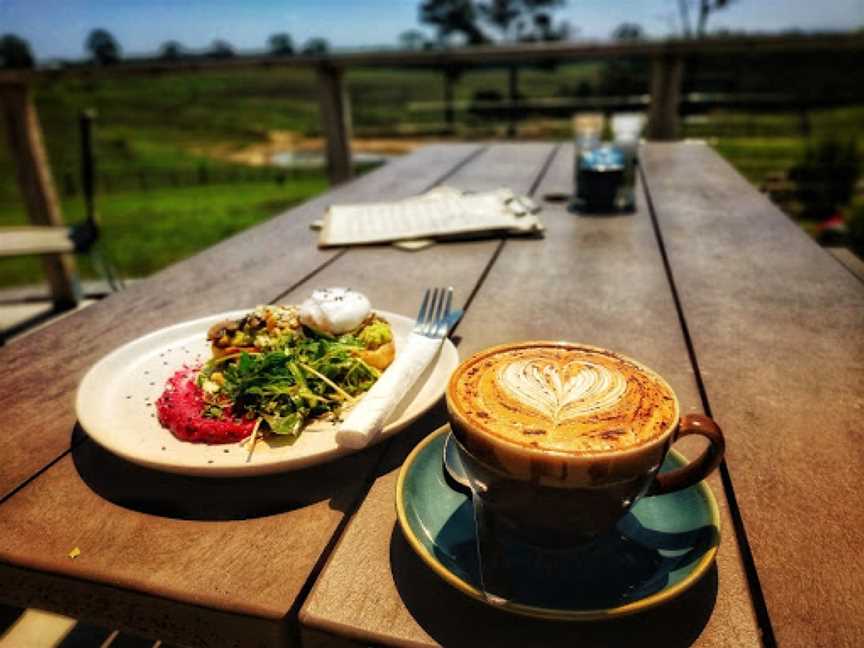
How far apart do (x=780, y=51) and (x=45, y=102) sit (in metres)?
60.8

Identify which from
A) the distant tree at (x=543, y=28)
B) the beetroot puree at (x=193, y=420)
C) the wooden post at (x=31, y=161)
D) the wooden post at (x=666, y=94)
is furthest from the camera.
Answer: the distant tree at (x=543, y=28)

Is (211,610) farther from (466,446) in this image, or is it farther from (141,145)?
(141,145)

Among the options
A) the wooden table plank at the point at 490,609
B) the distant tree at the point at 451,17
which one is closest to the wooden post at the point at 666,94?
the wooden table plank at the point at 490,609

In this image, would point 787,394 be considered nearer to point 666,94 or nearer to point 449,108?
point 666,94

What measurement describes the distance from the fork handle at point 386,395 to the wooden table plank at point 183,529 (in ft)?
0.27

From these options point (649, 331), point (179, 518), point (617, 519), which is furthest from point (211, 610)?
point (649, 331)

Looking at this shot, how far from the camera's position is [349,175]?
4543 millimetres

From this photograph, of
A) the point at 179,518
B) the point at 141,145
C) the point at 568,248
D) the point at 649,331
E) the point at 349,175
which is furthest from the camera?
the point at 141,145

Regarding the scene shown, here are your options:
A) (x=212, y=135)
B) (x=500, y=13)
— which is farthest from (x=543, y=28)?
(x=212, y=135)

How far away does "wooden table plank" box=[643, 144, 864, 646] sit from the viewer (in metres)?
0.62

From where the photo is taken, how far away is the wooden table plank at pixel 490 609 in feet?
1.87

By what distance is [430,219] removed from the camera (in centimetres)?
195

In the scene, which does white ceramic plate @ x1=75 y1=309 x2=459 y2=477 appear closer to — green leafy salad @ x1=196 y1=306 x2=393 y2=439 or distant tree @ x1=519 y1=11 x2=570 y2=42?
green leafy salad @ x1=196 y1=306 x2=393 y2=439

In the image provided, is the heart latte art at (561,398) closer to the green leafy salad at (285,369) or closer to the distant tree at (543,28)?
the green leafy salad at (285,369)
